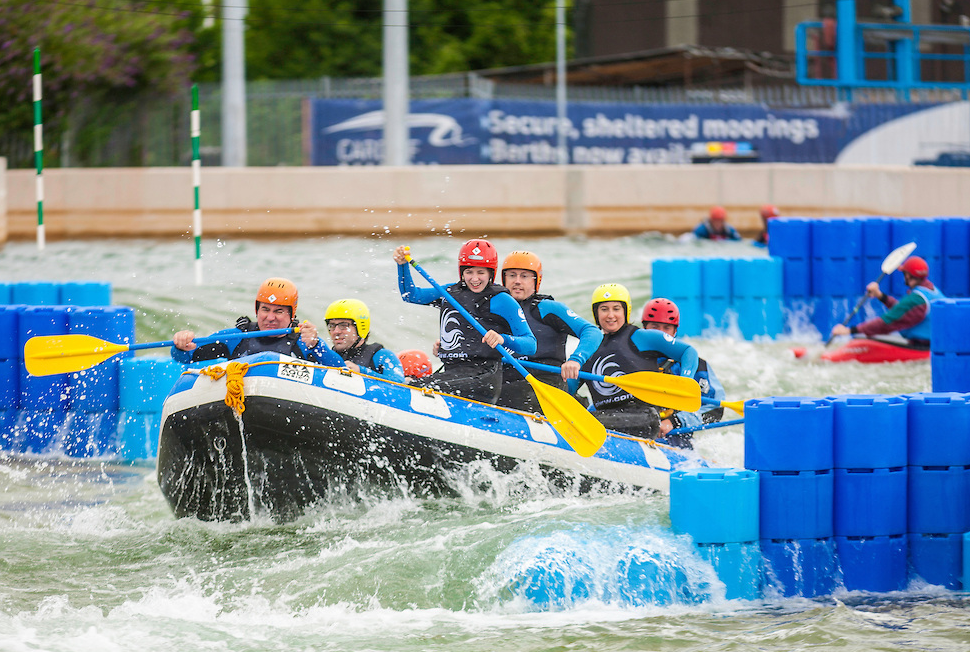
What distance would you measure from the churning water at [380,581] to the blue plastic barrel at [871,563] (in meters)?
0.06

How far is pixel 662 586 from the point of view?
583cm

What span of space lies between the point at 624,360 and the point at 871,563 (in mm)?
2468

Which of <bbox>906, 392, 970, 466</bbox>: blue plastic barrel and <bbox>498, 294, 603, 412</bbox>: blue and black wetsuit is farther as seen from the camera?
<bbox>498, 294, 603, 412</bbox>: blue and black wetsuit

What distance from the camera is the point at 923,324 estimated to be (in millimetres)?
11977

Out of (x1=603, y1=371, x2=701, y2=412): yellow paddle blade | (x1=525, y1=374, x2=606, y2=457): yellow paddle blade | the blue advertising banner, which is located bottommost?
(x1=525, y1=374, x2=606, y2=457): yellow paddle blade

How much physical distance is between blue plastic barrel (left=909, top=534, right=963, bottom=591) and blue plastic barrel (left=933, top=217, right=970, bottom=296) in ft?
25.8

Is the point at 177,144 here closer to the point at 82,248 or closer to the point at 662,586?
the point at 82,248

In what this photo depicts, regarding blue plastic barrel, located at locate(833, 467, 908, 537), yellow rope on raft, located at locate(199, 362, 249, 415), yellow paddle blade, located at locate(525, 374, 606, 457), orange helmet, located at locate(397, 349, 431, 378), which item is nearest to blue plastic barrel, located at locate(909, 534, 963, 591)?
blue plastic barrel, located at locate(833, 467, 908, 537)

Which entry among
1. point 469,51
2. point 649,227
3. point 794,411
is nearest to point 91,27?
point 649,227

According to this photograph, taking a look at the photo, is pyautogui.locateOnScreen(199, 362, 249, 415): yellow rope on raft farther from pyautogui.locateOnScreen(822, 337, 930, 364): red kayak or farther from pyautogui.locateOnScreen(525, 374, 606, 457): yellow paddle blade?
pyautogui.locateOnScreen(822, 337, 930, 364): red kayak

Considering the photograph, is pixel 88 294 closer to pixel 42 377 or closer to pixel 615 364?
pixel 42 377

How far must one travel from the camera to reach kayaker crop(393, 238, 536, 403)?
7.92 metres

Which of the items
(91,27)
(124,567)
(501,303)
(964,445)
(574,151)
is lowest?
(124,567)

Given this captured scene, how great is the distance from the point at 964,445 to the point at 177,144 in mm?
18312
